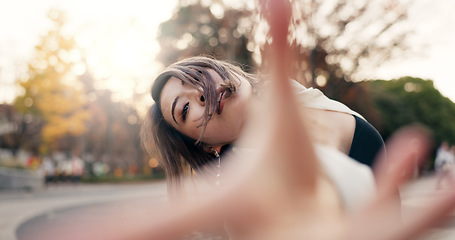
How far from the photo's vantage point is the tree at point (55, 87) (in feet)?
71.2

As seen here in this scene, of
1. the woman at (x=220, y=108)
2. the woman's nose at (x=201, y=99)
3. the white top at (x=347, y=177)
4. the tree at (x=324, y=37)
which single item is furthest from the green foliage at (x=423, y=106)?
the white top at (x=347, y=177)

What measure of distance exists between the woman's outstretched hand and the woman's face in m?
0.57

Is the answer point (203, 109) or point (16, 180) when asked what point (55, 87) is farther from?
point (203, 109)

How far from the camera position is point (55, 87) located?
22625 mm

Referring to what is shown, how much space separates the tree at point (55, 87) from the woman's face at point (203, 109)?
22249 millimetres

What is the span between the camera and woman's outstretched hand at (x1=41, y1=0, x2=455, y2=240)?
0.46m

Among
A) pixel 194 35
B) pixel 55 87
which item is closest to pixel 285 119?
pixel 194 35

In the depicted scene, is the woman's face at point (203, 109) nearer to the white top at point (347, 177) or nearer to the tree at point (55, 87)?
the white top at point (347, 177)

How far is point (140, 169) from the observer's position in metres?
38.6

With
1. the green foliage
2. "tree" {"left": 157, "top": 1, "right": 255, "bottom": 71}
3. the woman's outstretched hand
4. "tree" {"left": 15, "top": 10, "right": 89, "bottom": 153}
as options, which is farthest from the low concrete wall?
the green foliage

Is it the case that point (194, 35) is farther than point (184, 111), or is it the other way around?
point (194, 35)

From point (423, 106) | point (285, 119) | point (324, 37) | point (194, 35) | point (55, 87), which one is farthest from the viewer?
point (423, 106)

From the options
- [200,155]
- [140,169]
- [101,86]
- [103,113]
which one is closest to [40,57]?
[101,86]

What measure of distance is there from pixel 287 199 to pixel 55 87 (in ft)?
79.0
